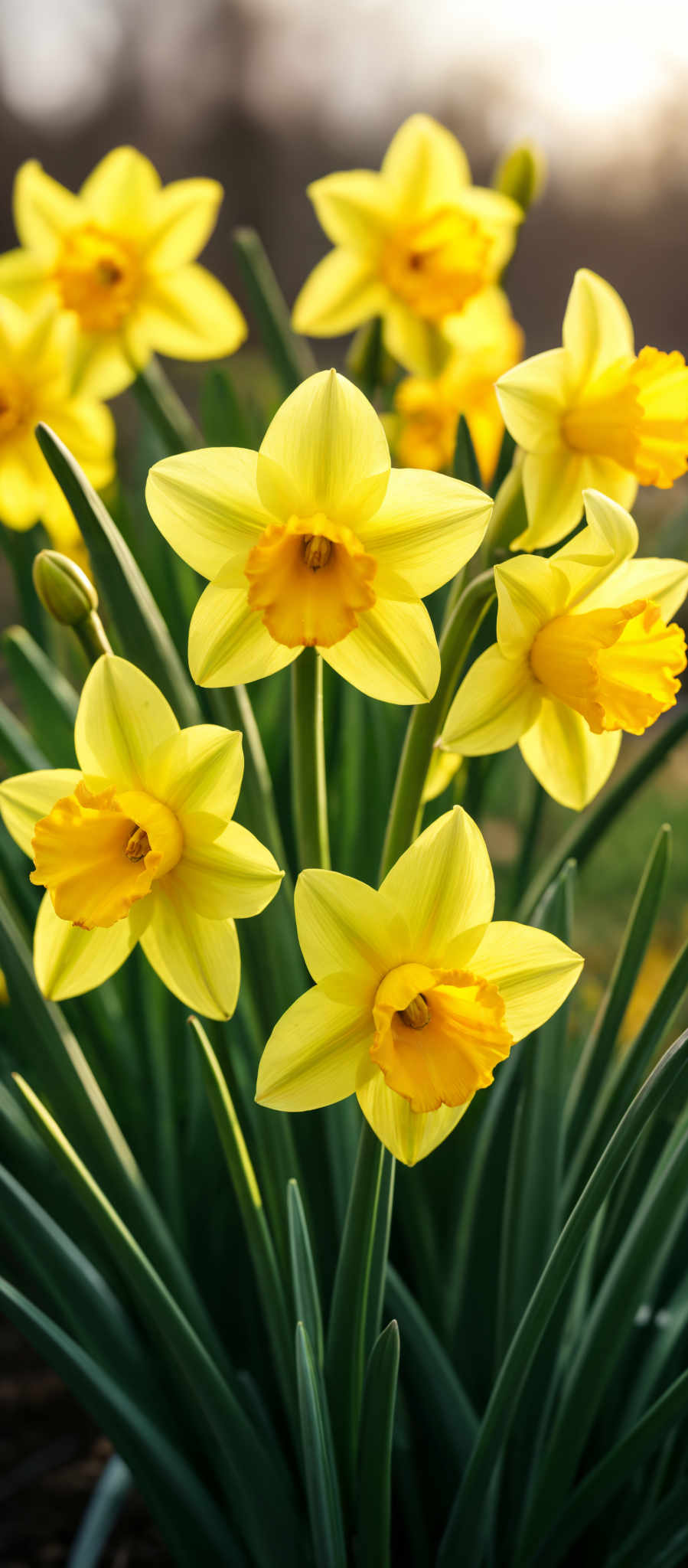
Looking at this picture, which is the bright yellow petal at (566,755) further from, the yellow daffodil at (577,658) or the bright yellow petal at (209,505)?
the bright yellow petal at (209,505)

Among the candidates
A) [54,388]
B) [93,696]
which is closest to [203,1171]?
[93,696]

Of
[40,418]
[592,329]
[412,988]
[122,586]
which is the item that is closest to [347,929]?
[412,988]

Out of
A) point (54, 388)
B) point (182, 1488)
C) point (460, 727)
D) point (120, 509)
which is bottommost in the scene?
point (182, 1488)

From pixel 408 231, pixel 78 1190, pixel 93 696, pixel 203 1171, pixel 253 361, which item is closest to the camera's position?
pixel 93 696

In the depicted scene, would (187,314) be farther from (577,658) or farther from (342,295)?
(577,658)

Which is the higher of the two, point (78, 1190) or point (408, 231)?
point (408, 231)

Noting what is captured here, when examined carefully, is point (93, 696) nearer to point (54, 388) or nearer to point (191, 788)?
point (191, 788)
